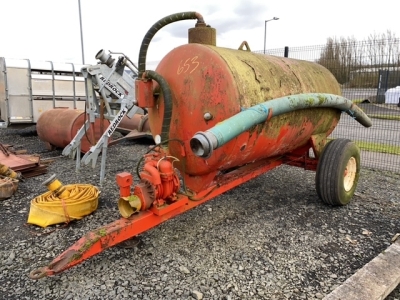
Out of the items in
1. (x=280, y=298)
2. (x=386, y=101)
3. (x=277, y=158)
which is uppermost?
(x=386, y=101)

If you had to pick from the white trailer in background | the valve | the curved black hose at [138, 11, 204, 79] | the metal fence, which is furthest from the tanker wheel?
the white trailer in background

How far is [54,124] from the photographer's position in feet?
22.1

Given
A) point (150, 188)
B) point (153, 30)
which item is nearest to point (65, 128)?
point (153, 30)

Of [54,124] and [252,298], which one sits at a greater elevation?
[54,124]

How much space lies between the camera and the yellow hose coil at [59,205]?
3.36 m

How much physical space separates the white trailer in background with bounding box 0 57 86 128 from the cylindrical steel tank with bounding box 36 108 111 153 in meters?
1.65

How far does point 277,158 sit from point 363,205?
46.9 inches

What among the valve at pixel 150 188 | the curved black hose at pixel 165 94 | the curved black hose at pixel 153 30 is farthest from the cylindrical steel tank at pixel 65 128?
the valve at pixel 150 188

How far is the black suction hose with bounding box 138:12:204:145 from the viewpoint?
2.83 meters

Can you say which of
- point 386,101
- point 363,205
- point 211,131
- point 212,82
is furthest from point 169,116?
point 386,101

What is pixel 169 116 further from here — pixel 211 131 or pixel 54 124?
pixel 54 124

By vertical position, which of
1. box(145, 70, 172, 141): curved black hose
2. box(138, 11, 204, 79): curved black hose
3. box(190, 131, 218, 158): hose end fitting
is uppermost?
box(138, 11, 204, 79): curved black hose

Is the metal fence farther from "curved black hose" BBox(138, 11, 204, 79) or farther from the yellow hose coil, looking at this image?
the yellow hose coil

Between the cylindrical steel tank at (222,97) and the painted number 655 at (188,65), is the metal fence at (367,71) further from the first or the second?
the painted number 655 at (188,65)
